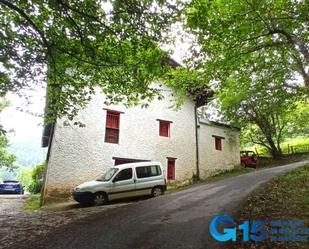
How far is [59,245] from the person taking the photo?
6430mm

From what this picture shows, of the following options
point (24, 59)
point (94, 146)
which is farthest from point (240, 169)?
point (24, 59)

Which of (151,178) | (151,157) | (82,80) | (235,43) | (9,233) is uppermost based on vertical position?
(235,43)

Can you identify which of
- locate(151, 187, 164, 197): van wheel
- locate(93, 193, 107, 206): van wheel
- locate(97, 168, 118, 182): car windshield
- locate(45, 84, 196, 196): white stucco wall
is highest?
locate(45, 84, 196, 196): white stucco wall

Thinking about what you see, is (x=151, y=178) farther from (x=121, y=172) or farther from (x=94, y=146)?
(x=94, y=146)

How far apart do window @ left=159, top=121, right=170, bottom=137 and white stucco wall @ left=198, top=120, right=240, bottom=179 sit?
3080mm

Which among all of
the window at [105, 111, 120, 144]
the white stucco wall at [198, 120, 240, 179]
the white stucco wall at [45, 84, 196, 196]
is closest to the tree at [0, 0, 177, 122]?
the white stucco wall at [45, 84, 196, 196]

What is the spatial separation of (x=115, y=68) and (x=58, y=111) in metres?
2.98

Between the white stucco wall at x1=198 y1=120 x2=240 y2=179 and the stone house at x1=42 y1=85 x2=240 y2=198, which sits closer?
the stone house at x1=42 y1=85 x2=240 y2=198

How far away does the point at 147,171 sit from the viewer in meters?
14.6

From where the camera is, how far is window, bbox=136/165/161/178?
14.3 meters

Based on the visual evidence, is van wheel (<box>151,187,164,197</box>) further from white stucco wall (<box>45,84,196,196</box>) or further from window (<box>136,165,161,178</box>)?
white stucco wall (<box>45,84,196,196</box>)

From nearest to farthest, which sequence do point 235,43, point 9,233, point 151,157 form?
point 9,233 < point 235,43 < point 151,157

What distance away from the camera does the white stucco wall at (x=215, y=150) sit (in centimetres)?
2159

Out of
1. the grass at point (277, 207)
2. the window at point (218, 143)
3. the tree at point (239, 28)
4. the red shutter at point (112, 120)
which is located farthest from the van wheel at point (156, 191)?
the window at point (218, 143)
